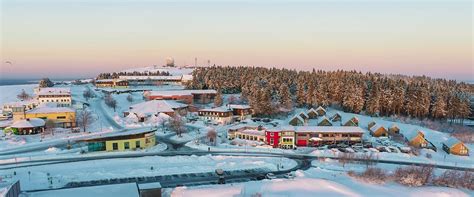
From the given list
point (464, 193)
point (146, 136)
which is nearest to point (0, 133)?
point (146, 136)

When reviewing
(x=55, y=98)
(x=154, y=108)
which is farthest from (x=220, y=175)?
(x=55, y=98)

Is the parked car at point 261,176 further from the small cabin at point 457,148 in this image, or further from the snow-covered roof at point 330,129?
the small cabin at point 457,148

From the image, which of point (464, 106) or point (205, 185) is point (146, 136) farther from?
point (464, 106)

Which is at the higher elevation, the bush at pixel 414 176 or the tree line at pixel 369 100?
the tree line at pixel 369 100

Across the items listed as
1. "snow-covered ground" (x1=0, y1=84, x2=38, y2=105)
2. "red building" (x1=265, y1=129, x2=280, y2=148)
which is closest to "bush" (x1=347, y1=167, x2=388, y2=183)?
"red building" (x1=265, y1=129, x2=280, y2=148)

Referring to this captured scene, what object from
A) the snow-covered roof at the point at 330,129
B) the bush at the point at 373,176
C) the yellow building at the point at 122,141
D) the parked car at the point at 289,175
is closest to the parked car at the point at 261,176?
the parked car at the point at 289,175
